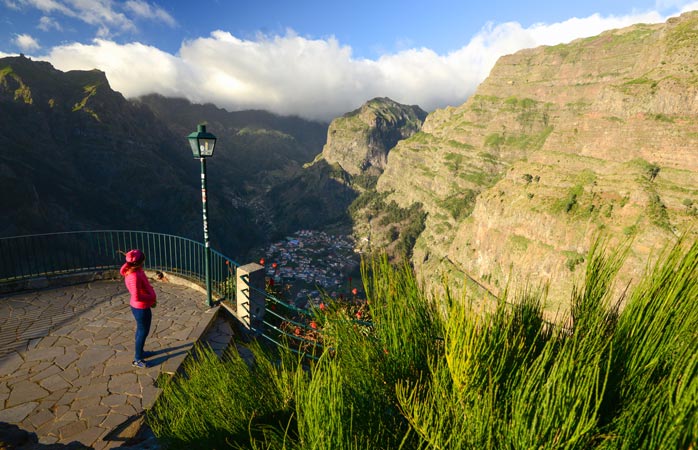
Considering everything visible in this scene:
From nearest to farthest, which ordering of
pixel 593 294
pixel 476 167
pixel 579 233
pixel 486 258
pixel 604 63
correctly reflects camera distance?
pixel 593 294 → pixel 579 233 → pixel 486 258 → pixel 604 63 → pixel 476 167

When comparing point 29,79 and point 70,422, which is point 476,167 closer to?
point 70,422

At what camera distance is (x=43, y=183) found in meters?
107

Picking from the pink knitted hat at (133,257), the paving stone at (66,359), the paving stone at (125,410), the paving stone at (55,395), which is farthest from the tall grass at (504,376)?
the paving stone at (66,359)

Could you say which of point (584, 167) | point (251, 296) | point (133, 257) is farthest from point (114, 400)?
point (584, 167)

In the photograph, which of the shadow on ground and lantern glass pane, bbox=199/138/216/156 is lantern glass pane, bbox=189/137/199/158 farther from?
the shadow on ground

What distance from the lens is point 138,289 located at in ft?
19.6

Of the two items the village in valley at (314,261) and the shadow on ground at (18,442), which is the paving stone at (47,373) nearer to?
the shadow on ground at (18,442)

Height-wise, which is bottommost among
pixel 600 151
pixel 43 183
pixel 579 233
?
pixel 43 183

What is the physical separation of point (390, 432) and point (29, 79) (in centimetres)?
21037

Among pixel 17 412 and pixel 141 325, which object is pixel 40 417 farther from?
pixel 141 325

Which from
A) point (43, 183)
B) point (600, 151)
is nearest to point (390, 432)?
point (600, 151)

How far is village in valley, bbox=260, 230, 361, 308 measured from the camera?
129 meters

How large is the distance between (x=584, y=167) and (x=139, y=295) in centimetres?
12459

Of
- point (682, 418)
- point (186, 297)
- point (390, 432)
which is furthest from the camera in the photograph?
point (186, 297)
